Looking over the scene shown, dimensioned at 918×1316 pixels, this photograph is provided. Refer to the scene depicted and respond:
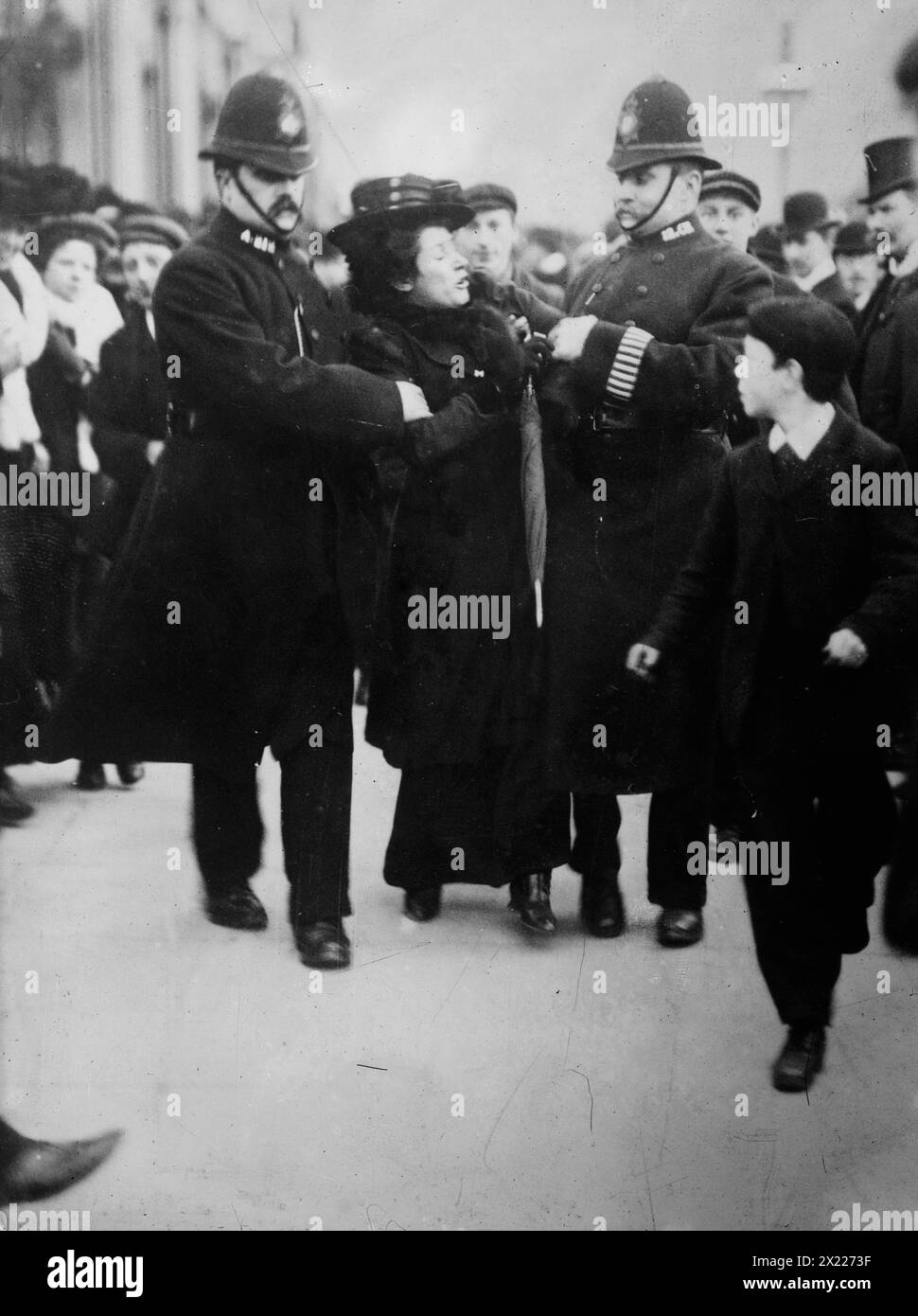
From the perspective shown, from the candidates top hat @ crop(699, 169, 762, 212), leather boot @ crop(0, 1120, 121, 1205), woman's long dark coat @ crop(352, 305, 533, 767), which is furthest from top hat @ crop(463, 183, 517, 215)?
leather boot @ crop(0, 1120, 121, 1205)

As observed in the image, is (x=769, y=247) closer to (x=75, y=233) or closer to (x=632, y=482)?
(x=632, y=482)

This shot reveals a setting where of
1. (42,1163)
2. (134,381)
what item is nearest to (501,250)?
(134,381)

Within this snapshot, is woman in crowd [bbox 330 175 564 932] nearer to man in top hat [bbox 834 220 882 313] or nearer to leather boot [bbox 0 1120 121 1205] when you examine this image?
man in top hat [bbox 834 220 882 313]

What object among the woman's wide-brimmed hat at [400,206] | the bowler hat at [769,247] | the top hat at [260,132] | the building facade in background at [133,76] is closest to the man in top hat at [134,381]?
the building facade in background at [133,76]

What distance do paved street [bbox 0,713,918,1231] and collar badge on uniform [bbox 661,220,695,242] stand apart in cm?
137

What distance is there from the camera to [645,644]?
3.96m

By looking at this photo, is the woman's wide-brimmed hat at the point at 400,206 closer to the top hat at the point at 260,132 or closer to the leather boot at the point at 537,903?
the top hat at the point at 260,132

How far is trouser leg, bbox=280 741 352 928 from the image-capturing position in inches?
158

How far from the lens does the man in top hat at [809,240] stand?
390 centimetres

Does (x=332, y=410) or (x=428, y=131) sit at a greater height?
(x=428, y=131)

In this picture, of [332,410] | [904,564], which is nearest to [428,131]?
[332,410]
